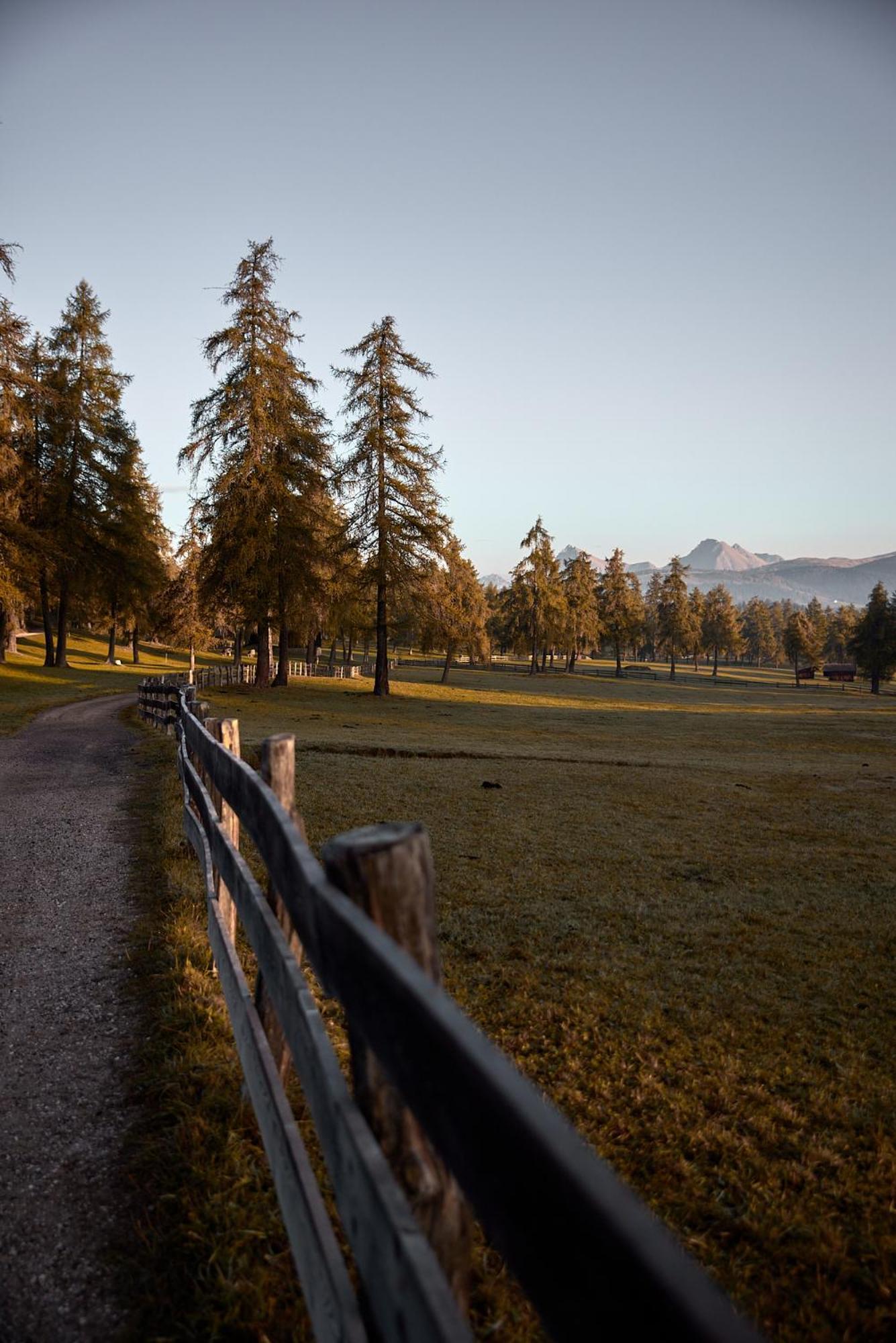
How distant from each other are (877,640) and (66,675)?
6840 centimetres

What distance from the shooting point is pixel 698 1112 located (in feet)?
12.5

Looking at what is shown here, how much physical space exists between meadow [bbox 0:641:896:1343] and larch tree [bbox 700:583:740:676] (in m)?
84.3

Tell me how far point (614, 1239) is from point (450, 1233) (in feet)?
3.34

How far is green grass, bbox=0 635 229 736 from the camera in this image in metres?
23.4

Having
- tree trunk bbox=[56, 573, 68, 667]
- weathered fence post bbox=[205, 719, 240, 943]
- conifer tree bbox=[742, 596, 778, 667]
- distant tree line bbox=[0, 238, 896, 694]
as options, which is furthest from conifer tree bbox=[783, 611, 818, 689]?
weathered fence post bbox=[205, 719, 240, 943]

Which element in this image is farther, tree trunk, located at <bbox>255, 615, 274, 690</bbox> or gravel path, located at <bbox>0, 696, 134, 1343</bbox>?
tree trunk, located at <bbox>255, 615, 274, 690</bbox>

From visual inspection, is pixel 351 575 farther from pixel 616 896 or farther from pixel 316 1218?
pixel 316 1218

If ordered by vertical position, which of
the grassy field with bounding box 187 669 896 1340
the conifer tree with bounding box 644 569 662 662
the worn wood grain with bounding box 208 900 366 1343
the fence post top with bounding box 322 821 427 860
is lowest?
the grassy field with bounding box 187 669 896 1340

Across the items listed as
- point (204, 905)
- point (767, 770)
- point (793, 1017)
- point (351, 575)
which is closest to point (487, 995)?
point (793, 1017)

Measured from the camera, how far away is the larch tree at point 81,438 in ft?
115

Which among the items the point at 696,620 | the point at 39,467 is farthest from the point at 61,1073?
the point at 696,620

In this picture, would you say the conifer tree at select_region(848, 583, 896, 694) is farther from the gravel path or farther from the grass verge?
the grass verge

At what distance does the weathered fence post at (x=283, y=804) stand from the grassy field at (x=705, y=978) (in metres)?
1.38

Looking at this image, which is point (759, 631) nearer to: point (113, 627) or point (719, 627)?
point (719, 627)
